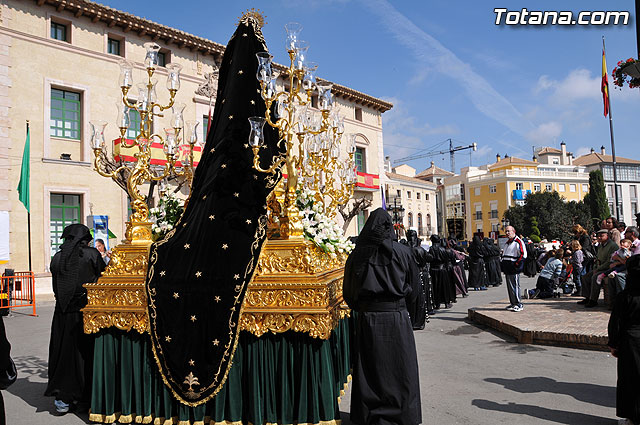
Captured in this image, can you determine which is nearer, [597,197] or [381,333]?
[381,333]

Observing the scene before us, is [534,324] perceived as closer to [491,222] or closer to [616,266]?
[616,266]

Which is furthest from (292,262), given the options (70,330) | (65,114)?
(65,114)

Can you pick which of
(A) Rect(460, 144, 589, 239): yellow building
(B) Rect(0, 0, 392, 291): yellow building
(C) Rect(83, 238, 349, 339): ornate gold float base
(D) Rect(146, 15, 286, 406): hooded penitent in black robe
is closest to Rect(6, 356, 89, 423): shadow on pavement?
(C) Rect(83, 238, 349, 339): ornate gold float base

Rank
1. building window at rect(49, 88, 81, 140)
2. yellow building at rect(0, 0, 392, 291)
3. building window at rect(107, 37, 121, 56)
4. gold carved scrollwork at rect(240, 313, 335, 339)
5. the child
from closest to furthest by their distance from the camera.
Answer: gold carved scrollwork at rect(240, 313, 335, 339) < the child < yellow building at rect(0, 0, 392, 291) < building window at rect(49, 88, 81, 140) < building window at rect(107, 37, 121, 56)

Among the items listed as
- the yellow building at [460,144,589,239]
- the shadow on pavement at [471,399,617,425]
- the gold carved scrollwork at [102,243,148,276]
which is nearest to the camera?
the shadow on pavement at [471,399,617,425]

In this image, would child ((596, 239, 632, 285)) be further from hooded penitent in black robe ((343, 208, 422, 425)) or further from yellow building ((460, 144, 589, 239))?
yellow building ((460, 144, 589, 239))

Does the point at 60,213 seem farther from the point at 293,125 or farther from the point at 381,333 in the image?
the point at 381,333

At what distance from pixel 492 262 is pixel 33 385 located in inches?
580

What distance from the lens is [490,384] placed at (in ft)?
16.2

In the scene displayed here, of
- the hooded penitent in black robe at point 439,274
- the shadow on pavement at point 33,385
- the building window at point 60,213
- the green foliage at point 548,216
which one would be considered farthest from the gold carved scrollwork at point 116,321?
the green foliage at point 548,216

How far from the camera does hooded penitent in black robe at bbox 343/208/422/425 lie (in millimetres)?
3562

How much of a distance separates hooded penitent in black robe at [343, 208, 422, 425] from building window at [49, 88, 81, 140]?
1736 centimetres

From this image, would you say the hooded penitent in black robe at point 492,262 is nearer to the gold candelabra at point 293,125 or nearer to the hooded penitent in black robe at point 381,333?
the gold candelabra at point 293,125

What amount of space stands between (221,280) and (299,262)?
2.34 feet
